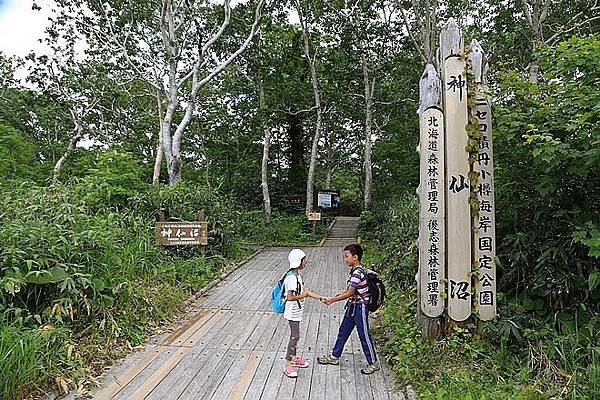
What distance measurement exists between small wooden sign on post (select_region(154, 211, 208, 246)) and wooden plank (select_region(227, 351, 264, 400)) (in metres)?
4.18

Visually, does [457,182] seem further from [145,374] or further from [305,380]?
[145,374]

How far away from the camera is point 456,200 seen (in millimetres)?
4164

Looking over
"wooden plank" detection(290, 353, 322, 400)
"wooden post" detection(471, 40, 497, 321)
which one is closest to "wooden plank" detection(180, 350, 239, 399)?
"wooden plank" detection(290, 353, 322, 400)

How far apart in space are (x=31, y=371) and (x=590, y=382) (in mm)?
3923

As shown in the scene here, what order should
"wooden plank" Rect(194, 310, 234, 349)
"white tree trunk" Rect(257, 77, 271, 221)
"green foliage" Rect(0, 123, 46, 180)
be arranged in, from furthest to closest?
"white tree trunk" Rect(257, 77, 271, 221), "green foliage" Rect(0, 123, 46, 180), "wooden plank" Rect(194, 310, 234, 349)

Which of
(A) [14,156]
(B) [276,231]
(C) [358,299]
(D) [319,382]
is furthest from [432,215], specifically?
(A) [14,156]

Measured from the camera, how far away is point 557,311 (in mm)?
3936

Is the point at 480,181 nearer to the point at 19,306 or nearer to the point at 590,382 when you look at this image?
the point at 590,382

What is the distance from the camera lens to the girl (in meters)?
3.88

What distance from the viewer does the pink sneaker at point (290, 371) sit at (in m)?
3.98

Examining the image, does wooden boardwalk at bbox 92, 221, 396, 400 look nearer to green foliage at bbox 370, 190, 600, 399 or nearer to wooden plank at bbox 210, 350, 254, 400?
wooden plank at bbox 210, 350, 254, 400

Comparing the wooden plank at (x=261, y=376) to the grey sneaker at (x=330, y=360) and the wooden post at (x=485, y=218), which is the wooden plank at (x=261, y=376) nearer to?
the grey sneaker at (x=330, y=360)

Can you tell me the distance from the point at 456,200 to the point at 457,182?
164 millimetres

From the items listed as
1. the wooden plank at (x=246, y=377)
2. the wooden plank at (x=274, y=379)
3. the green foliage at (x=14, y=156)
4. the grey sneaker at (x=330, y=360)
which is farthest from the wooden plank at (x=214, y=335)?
the green foliage at (x=14, y=156)
